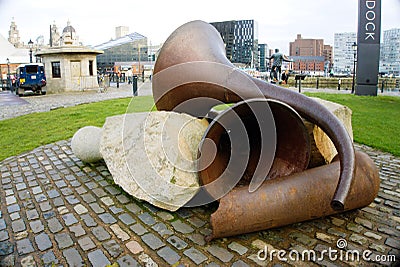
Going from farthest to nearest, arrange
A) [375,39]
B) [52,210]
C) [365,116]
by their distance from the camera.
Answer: [375,39] → [365,116] → [52,210]

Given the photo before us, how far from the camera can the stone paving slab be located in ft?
10.2

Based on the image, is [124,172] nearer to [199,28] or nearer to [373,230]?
[199,28]

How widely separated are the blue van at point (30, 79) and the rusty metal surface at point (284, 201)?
69.3ft

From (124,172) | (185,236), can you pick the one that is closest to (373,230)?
(185,236)

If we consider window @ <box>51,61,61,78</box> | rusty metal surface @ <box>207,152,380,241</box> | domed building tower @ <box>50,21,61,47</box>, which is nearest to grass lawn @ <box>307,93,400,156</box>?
rusty metal surface @ <box>207,152,380,241</box>

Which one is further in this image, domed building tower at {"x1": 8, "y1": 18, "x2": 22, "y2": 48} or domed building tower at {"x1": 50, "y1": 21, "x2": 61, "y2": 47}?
domed building tower at {"x1": 50, "y1": 21, "x2": 61, "y2": 47}

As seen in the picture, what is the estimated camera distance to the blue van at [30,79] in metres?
21.1

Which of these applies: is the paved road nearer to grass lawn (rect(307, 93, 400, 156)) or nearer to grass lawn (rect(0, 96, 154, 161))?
grass lawn (rect(0, 96, 154, 161))

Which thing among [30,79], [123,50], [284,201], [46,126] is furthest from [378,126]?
[123,50]

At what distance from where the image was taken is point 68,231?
359 centimetres

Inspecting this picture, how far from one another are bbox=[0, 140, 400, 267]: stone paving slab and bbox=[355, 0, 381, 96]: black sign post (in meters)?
14.9

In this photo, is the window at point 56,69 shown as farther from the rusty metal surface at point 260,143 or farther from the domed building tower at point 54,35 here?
the rusty metal surface at point 260,143

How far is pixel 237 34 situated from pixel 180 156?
193 ft

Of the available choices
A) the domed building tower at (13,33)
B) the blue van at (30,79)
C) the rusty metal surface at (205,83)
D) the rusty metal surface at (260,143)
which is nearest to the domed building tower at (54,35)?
the domed building tower at (13,33)
